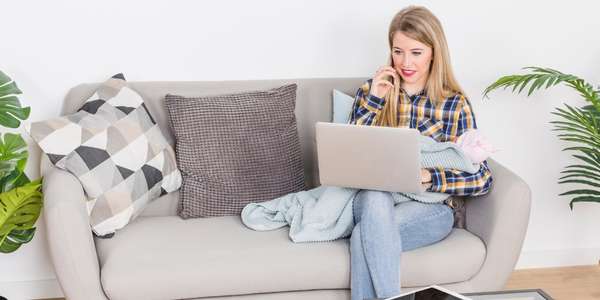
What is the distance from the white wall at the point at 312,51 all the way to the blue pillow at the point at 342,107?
246 millimetres

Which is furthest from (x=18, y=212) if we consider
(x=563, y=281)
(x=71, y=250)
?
(x=563, y=281)

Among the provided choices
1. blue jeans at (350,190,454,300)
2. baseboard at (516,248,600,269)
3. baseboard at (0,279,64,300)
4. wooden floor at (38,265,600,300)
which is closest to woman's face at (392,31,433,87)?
blue jeans at (350,190,454,300)

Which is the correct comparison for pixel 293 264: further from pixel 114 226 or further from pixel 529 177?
pixel 529 177

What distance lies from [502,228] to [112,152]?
1.28 metres

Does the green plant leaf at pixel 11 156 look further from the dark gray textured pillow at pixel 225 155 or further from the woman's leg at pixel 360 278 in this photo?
the woman's leg at pixel 360 278

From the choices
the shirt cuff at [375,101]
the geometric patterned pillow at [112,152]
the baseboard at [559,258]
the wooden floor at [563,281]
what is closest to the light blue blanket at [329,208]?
the shirt cuff at [375,101]

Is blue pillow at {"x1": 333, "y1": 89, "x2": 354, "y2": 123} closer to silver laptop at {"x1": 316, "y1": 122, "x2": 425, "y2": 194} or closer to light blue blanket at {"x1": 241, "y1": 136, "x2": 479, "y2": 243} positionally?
light blue blanket at {"x1": 241, "y1": 136, "x2": 479, "y2": 243}

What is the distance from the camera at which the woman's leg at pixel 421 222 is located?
229 cm

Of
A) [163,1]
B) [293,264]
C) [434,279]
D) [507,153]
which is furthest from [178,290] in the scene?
[507,153]

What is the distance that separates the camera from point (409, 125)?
2543mm

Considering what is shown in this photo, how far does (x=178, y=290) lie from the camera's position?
2143 millimetres

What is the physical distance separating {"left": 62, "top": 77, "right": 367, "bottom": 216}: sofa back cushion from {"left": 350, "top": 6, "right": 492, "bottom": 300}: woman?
18 cm

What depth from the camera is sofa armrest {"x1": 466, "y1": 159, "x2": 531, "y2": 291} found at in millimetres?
2295

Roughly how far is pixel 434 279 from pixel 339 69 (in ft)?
3.29
